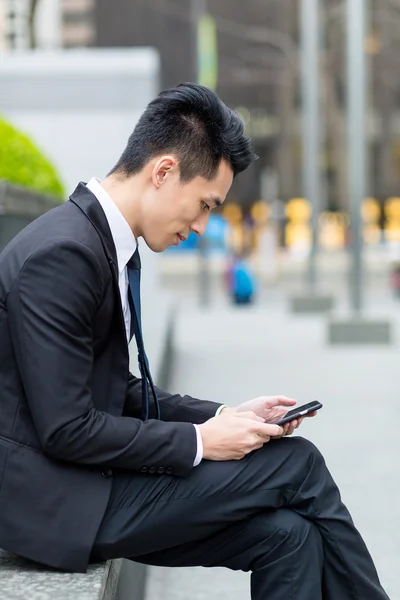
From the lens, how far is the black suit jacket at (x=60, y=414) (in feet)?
8.10

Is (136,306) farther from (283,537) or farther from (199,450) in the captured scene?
(283,537)

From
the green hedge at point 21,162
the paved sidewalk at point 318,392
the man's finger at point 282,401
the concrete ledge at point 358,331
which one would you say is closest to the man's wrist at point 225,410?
the man's finger at point 282,401

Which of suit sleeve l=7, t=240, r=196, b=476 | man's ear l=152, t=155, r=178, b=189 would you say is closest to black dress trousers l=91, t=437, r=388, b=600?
suit sleeve l=7, t=240, r=196, b=476

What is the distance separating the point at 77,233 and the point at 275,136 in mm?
55151

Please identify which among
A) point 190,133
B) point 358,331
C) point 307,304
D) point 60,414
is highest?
point 190,133

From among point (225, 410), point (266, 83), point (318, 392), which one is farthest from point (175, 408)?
point (266, 83)

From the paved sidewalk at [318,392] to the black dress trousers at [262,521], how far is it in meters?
1.36

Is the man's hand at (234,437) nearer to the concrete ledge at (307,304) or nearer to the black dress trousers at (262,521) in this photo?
the black dress trousers at (262,521)

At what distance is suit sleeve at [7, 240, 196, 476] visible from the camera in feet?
8.07

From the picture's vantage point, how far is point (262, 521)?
103 inches

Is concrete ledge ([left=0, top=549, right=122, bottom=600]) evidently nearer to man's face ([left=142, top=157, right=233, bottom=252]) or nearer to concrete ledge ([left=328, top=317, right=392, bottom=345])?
man's face ([left=142, top=157, right=233, bottom=252])

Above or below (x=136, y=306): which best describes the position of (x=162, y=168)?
above

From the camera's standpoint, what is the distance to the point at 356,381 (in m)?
9.32

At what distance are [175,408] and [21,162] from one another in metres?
4.82
